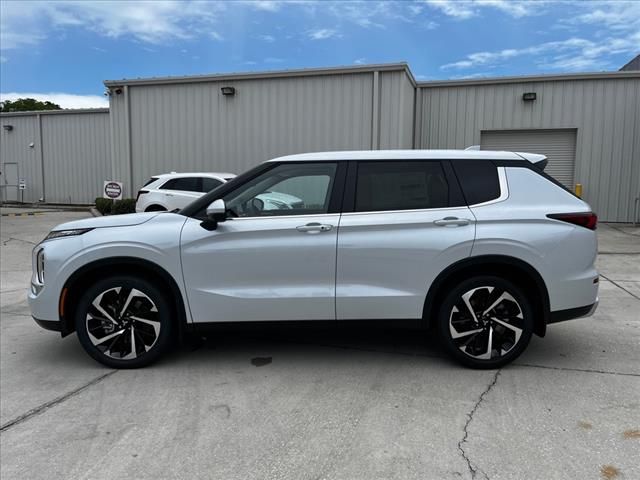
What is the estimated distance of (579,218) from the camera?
405 centimetres

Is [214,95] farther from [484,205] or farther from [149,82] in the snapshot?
[484,205]

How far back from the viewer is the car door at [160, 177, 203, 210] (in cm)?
1234

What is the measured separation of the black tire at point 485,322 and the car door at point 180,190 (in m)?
9.30

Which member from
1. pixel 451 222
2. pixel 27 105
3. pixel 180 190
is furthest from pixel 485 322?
pixel 27 105

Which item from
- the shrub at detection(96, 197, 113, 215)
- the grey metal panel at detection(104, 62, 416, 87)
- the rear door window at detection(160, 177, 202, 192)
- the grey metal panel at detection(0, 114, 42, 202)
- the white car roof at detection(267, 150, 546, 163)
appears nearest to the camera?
the white car roof at detection(267, 150, 546, 163)

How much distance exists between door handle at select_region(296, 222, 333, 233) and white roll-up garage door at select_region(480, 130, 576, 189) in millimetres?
13850

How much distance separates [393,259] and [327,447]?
1.54 m

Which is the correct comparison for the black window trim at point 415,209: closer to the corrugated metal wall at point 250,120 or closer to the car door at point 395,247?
the car door at point 395,247

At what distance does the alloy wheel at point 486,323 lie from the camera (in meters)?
4.05

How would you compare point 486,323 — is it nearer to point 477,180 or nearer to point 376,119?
point 477,180

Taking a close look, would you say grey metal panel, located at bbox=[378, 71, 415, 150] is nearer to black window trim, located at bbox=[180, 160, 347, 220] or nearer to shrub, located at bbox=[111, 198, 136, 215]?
shrub, located at bbox=[111, 198, 136, 215]

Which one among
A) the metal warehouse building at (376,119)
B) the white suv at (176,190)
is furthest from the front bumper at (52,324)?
the metal warehouse building at (376,119)

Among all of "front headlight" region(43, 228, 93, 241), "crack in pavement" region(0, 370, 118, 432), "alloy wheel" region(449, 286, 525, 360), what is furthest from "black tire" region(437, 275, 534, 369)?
"front headlight" region(43, 228, 93, 241)

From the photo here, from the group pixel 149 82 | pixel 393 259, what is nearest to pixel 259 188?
pixel 393 259
